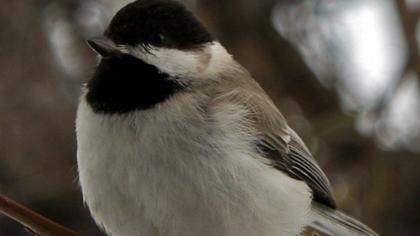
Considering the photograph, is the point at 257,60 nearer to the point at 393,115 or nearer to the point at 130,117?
the point at 393,115

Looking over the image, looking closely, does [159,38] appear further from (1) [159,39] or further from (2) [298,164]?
(2) [298,164]

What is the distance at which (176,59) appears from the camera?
2660mm

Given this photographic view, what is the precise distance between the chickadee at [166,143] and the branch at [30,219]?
17.2 inches

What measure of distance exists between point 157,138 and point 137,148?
0.22 feet

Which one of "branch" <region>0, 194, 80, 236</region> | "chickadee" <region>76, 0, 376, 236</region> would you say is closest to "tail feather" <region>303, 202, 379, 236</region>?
"chickadee" <region>76, 0, 376, 236</region>

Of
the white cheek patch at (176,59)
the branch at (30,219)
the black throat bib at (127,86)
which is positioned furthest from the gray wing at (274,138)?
the branch at (30,219)

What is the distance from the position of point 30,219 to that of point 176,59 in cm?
76

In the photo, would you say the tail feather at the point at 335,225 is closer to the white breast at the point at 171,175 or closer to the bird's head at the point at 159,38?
the white breast at the point at 171,175

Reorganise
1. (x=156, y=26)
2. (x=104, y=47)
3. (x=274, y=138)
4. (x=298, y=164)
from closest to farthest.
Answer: (x=104, y=47) → (x=156, y=26) → (x=274, y=138) → (x=298, y=164)

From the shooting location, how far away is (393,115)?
3.86 meters

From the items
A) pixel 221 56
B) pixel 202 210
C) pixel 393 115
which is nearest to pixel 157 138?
pixel 202 210

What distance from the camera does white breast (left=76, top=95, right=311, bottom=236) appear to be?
2543mm

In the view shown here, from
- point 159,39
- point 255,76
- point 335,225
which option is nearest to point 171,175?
point 159,39

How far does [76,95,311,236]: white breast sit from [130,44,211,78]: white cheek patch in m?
0.11
